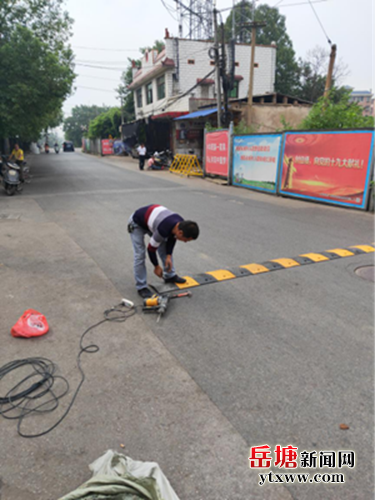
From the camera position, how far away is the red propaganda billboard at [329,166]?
993 centimetres

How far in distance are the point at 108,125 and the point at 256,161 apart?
1520 inches

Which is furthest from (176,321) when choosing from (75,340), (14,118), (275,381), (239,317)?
(14,118)

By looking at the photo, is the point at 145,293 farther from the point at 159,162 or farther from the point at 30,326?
the point at 159,162

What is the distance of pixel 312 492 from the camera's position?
211 centimetres

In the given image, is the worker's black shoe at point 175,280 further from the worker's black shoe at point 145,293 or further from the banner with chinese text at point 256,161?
the banner with chinese text at point 256,161

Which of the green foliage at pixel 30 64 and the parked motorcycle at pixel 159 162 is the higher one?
the green foliage at pixel 30 64

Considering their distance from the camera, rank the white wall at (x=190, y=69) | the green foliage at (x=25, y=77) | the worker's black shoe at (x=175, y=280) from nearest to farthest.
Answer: the worker's black shoe at (x=175, y=280), the green foliage at (x=25, y=77), the white wall at (x=190, y=69)

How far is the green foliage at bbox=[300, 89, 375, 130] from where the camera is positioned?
41.1ft

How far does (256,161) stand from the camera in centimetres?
1406

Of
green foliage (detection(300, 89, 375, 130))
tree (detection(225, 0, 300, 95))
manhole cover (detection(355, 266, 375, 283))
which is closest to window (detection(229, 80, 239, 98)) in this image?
tree (detection(225, 0, 300, 95))

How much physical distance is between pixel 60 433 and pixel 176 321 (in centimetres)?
180

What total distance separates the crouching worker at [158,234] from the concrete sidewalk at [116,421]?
552mm

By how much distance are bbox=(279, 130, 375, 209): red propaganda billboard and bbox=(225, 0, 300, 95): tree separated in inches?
1414

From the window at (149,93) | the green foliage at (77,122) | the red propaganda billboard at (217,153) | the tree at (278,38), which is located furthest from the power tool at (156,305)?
the green foliage at (77,122)
